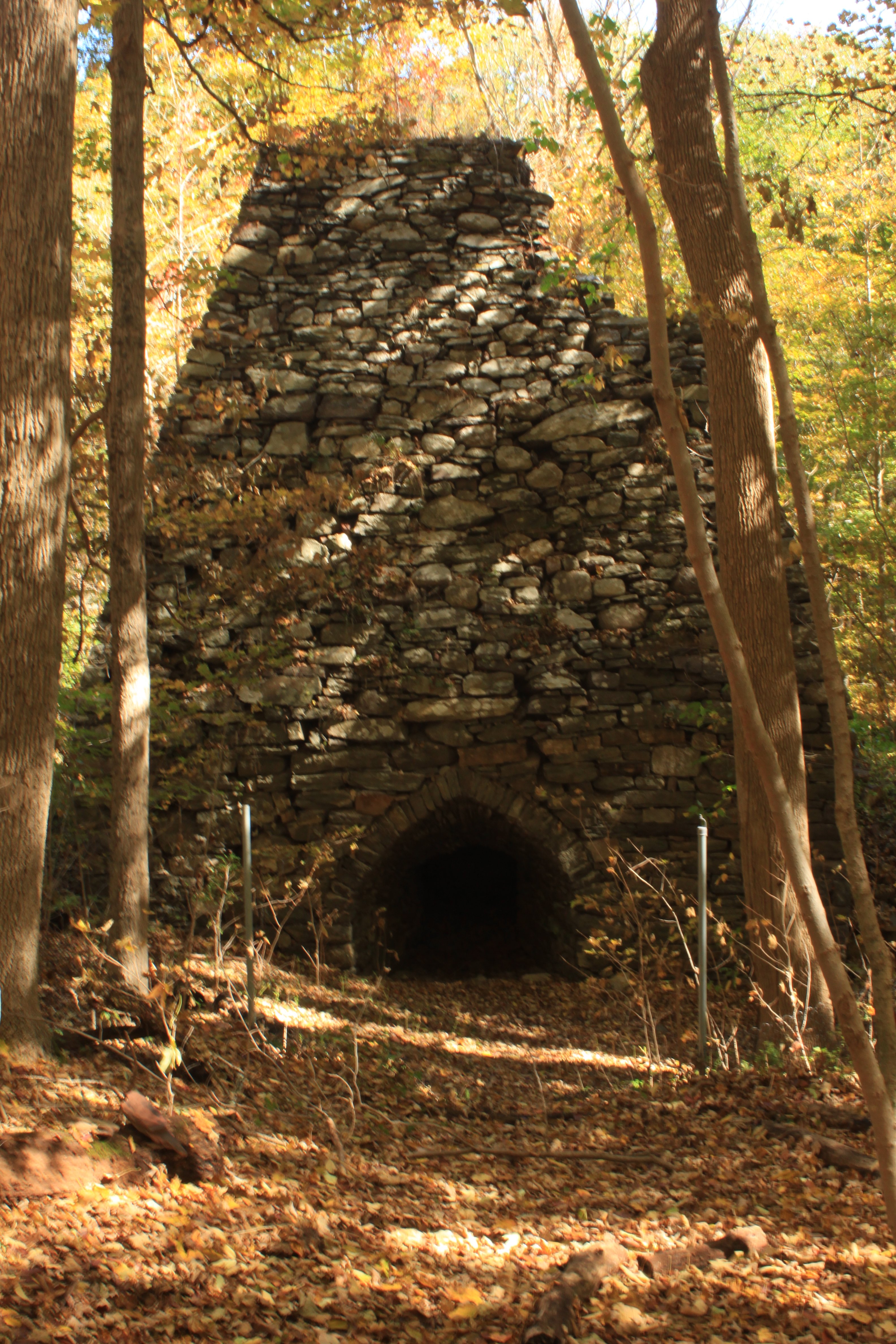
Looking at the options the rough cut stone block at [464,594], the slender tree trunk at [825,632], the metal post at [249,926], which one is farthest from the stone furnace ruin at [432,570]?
the slender tree trunk at [825,632]

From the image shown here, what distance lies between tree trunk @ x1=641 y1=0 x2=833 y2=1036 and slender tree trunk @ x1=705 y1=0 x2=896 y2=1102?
1477 millimetres

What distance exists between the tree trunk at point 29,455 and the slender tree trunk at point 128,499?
1.27 m

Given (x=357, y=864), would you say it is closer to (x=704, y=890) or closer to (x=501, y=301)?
(x=704, y=890)

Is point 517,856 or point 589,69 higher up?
point 589,69

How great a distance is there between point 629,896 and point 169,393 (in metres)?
6.17

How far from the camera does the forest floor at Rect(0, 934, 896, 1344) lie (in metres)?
2.75

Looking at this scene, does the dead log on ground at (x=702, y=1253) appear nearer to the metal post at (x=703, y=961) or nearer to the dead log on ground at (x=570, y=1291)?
the dead log on ground at (x=570, y=1291)

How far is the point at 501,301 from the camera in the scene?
828 centimetres

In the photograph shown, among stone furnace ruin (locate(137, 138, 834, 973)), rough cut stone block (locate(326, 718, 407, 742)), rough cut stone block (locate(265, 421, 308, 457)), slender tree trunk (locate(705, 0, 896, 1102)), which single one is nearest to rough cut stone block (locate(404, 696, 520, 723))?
stone furnace ruin (locate(137, 138, 834, 973))

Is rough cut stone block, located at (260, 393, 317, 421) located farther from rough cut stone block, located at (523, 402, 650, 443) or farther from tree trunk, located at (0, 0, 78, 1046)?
tree trunk, located at (0, 0, 78, 1046)

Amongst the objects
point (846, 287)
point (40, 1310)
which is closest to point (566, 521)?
point (40, 1310)

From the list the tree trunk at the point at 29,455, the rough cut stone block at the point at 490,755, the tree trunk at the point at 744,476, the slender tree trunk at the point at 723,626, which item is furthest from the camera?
the rough cut stone block at the point at 490,755

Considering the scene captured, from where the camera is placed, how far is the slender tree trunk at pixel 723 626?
9.13ft

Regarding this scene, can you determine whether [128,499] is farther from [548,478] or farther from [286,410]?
[548,478]
